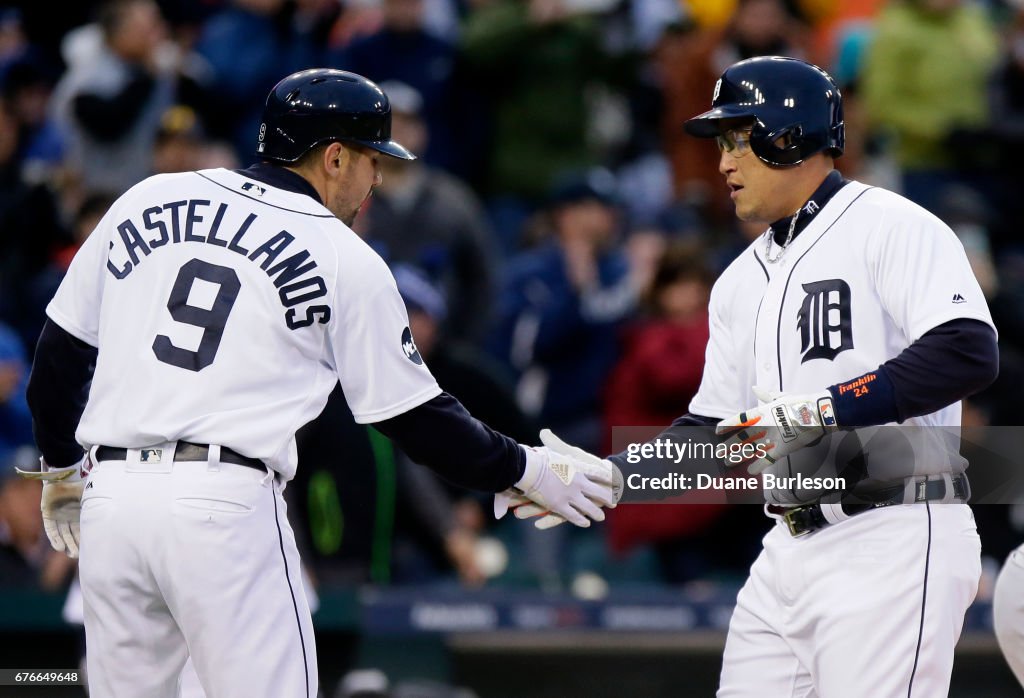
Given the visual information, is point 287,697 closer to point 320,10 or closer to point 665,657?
point 665,657

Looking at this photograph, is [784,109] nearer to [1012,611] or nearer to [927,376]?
[927,376]

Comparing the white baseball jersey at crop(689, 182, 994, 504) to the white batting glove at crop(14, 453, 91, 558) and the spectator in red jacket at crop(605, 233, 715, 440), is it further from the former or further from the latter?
the spectator in red jacket at crop(605, 233, 715, 440)

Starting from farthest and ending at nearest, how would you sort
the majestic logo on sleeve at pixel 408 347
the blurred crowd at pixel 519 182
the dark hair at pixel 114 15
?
the dark hair at pixel 114 15, the blurred crowd at pixel 519 182, the majestic logo on sleeve at pixel 408 347

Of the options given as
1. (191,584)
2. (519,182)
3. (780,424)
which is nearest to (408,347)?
(191,584)

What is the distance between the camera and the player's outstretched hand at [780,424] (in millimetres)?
4160

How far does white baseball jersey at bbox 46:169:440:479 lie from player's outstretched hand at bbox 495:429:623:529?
533 millimetres

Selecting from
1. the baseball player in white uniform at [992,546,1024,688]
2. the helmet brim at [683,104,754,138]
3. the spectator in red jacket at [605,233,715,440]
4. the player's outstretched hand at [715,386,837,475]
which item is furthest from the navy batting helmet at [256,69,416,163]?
the spectator in red jacket at [605,233,715,440]

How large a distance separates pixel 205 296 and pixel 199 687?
1188mm

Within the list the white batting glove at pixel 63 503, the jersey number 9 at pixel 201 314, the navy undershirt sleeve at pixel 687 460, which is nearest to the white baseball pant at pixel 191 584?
the jersey number 9 at pixel 201 314

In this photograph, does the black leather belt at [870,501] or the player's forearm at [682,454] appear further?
the player's forearm at [682,454]

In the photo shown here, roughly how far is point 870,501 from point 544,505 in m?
0.98

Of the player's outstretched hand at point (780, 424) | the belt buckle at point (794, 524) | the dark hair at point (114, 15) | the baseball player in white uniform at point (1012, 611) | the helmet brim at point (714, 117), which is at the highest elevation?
the dark hair at point (114, 15)

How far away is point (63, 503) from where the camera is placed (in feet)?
15.7

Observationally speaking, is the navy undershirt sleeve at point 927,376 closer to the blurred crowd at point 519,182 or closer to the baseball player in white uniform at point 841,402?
the baseball player in white uniform at point 841,402
